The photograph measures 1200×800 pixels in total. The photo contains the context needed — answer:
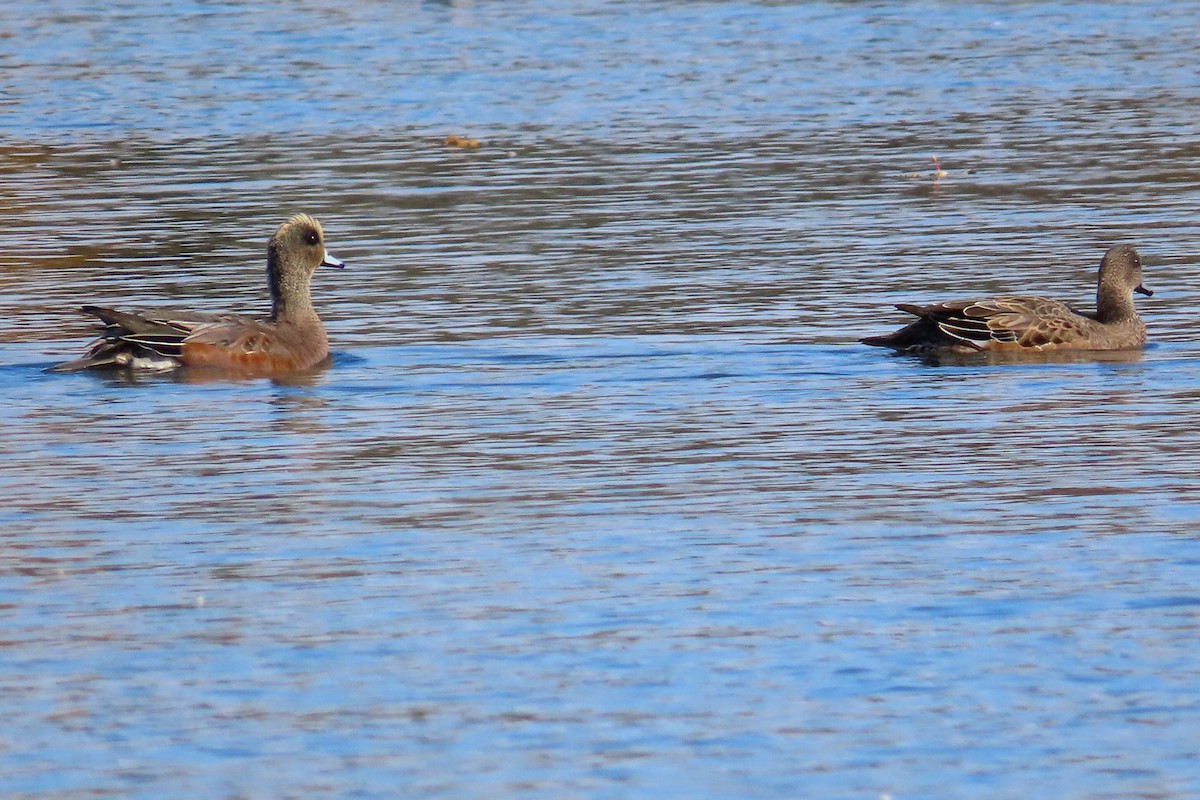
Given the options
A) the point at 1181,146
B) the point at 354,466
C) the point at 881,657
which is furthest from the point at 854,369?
the point at 1181,146

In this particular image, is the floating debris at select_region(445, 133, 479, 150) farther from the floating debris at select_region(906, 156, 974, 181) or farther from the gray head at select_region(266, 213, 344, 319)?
the gray head at select_region(266, 213, 344, 319)

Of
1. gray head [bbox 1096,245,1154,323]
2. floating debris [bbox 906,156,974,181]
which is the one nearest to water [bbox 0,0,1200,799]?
A: floating debris [bbox 906,156,974,181]

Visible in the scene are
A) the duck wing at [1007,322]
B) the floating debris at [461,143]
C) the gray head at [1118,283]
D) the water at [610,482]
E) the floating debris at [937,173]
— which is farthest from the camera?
the floating debris at [461,143]

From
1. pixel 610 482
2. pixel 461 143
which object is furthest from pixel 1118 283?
pixel 461 143

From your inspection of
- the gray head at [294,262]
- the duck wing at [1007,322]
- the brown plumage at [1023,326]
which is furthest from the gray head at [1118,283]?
the gray head at [294,262]

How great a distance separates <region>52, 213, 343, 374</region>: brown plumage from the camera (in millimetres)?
15672

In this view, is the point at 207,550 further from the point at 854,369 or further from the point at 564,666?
the point at 854,369

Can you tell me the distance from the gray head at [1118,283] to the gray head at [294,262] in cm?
545

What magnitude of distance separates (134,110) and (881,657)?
1024 inches

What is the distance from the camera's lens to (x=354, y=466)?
12.8 meters

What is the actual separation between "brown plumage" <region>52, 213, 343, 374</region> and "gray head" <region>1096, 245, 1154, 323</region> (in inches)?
215

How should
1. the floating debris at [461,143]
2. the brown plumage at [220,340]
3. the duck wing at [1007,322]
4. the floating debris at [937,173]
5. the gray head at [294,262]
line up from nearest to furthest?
1. the brown plumage at [220,340]
2. the duck wing at [1007,322]
3. the gray head at [294,262]
4. the floating debris at [937,173]
5. the floating debris at [461,143]

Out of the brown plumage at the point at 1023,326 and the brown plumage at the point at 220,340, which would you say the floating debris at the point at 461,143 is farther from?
the brown plumage at the point at 1023,326

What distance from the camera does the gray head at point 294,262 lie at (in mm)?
16750
